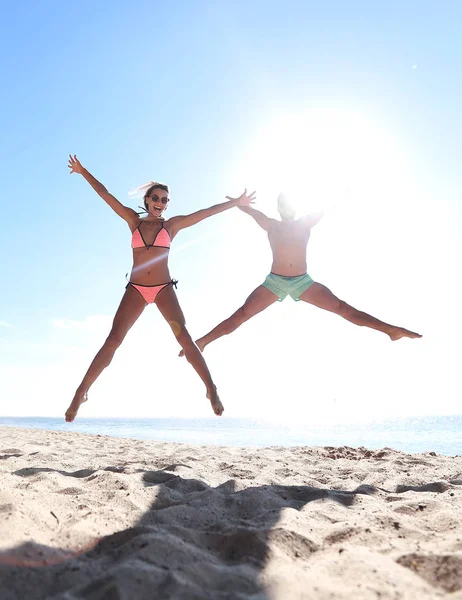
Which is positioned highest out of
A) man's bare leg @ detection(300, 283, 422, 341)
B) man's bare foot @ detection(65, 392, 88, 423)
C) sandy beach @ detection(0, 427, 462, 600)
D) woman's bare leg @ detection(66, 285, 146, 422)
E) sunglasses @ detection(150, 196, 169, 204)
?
sunglasses @ detection(150, 196, 169, 204)

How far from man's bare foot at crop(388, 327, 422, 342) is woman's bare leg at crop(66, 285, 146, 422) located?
285 cm

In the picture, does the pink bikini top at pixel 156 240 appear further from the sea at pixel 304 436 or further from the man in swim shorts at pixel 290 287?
the sea at pixel 304 436

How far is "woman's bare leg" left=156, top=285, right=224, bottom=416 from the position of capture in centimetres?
479

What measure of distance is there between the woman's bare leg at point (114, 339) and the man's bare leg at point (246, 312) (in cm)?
100

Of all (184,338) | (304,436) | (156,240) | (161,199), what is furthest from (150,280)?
(304,436)

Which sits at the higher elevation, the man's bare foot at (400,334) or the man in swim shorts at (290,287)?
the man in swim shorts at (290,287)

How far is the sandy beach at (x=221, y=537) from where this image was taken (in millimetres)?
2023

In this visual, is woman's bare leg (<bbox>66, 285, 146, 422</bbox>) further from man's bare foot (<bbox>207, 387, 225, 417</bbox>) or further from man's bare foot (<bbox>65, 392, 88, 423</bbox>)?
man's bare foot (<bbox>207, 387, 225, 417</bbox>)

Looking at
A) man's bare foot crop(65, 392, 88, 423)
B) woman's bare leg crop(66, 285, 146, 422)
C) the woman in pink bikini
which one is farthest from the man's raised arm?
man's bare foot crop(65, 392, 88, 423)

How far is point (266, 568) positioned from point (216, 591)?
0.35 m

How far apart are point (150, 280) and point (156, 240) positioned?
441 mm

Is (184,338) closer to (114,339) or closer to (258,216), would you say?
(114,339)

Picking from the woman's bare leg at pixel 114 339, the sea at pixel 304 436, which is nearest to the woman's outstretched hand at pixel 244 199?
the woman's bare leg at pixel 114 339

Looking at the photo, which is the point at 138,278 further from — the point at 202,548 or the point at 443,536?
the point at 443,536
